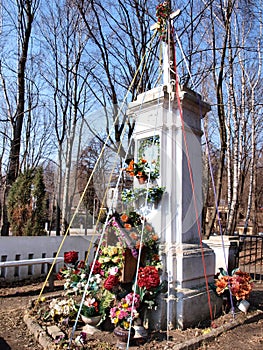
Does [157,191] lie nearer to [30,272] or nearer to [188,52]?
[30,272]

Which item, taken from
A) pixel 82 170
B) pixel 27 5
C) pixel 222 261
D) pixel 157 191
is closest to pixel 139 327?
pixel 157 191

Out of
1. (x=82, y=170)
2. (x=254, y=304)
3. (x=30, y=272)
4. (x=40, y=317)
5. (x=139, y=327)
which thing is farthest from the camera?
(x=82, y=170)

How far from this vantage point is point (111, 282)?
371cm

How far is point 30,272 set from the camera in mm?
7273

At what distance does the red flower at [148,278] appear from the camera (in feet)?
11.6

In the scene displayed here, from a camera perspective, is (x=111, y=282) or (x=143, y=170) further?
(x=143, y=170)

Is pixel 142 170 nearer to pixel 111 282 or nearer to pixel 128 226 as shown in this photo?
pixel 128 226

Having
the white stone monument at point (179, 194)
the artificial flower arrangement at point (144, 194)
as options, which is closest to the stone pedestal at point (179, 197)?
the white stone monument at point (179, 194)

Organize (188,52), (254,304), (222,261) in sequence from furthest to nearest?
(188,52) → (222,261) → (254,304)

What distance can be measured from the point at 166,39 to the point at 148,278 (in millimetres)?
3654

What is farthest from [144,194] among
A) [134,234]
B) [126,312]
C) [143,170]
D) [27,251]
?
[27,251]

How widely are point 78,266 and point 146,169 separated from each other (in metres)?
1.72

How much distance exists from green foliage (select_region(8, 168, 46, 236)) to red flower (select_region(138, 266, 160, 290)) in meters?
5.99

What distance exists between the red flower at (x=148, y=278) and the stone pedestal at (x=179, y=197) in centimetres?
46
